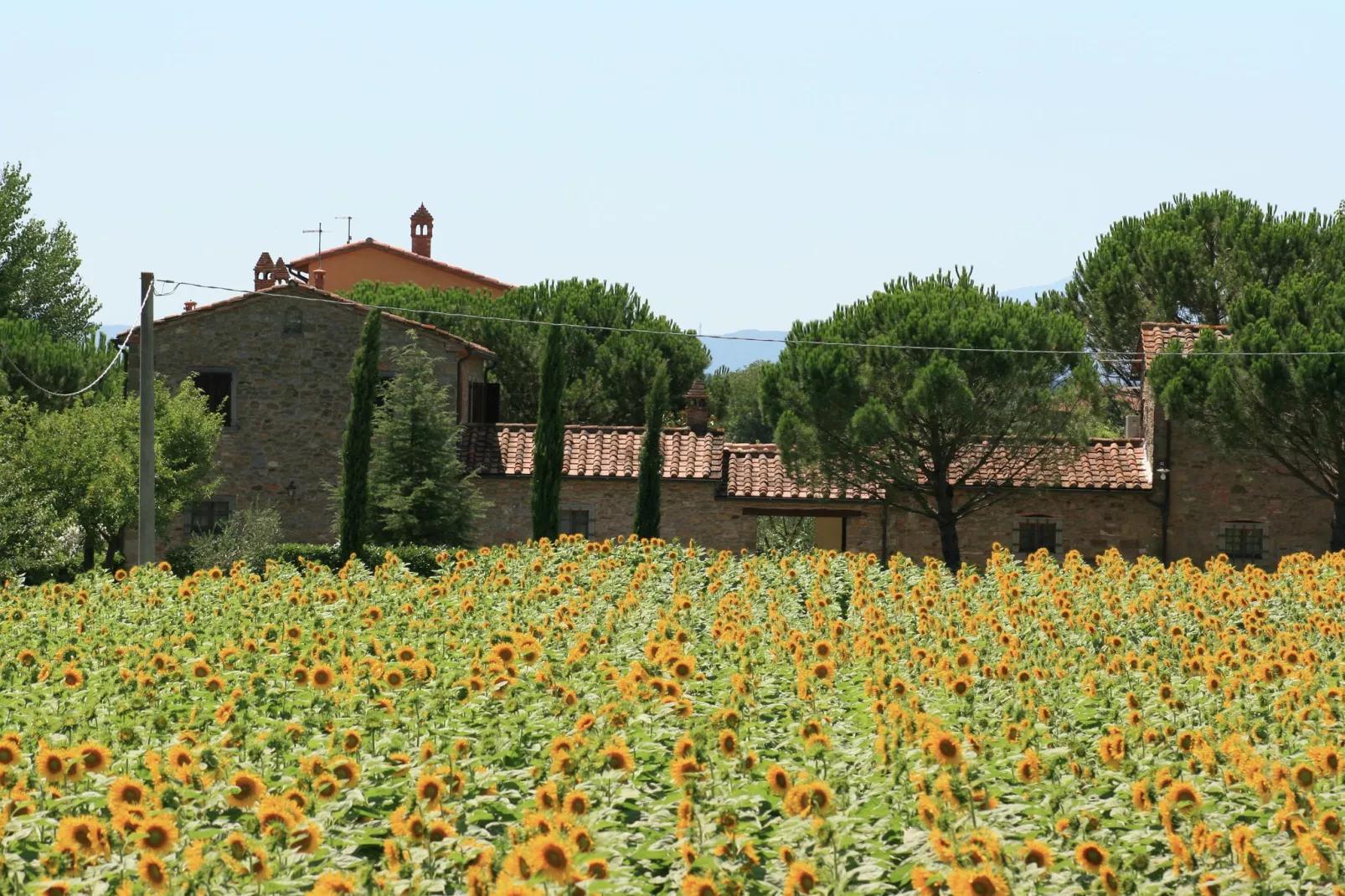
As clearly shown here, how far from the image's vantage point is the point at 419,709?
6.44m

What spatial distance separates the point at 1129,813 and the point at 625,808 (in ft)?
6.02

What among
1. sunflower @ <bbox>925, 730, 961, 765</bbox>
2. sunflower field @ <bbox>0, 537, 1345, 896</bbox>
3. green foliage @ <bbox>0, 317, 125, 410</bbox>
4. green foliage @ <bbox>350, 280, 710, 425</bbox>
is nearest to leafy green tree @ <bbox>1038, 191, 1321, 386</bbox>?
green foliage @ <bbox>350, 280, 710, 425</bbox>

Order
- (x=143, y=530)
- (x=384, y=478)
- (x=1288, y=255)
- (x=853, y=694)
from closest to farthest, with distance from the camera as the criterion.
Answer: (x=853, y=694), (x=143, y=530), (x=384, y=478), (x=1288, y=255)

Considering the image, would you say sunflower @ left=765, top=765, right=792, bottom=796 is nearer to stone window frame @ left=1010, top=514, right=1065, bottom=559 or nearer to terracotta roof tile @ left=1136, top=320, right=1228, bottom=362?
stone window frame @ left=1010, top=514, right=1065, bottom=559

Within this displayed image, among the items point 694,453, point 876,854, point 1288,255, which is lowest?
point 876,854

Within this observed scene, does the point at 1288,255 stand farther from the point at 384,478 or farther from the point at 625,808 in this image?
the point at 625,808

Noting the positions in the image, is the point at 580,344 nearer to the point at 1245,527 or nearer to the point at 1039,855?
the point at 1245,527

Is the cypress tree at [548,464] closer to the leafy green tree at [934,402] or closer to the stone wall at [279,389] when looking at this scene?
the stone wall at [279,389]

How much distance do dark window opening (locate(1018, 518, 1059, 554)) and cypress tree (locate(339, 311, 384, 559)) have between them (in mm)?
11774

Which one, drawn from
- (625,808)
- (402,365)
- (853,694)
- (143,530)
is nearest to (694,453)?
(402,365)

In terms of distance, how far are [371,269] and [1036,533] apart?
91.6 feet

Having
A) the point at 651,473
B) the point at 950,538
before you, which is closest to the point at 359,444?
the point at 651,473

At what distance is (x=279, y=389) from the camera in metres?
28.1

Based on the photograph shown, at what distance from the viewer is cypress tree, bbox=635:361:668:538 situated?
2666 cm
